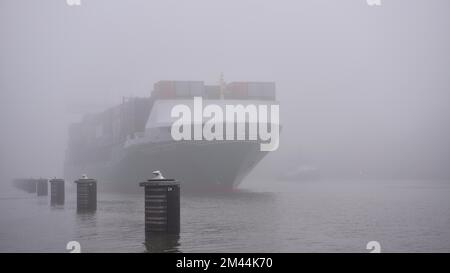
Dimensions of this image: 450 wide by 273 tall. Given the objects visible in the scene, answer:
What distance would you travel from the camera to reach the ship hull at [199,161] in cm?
5978

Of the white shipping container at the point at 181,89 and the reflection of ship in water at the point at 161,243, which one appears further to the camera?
the white shipping container at the point at 181,89

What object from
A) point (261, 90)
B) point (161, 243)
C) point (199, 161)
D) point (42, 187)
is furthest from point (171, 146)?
point (161, 243)

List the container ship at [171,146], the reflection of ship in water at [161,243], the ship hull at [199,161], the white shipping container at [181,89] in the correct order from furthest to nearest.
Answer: the white shipping container at [181,89]
the container ship at [171,146]
the ship hull at [199,161]
the reflection of ship in water at [161,243]

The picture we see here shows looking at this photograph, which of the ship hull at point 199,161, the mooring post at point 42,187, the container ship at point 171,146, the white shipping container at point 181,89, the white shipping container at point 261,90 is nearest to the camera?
the mooring post at point 42,187

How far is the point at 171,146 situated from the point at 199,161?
153 inches

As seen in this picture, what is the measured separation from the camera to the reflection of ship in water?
16.2 meters

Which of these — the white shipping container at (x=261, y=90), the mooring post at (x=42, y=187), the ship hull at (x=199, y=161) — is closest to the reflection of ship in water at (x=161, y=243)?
the ship hull at (x=199, y=161)

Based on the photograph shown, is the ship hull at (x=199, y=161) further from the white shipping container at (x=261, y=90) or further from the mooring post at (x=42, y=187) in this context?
the mooring post at (x=42, y=187)

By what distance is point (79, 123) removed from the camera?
11519 centimetres

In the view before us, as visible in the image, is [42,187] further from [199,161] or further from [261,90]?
[261,90]

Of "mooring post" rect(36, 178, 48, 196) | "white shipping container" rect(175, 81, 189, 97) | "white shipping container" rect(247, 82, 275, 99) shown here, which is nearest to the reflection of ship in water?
"mooring post" rect(36, 178, 48, 196)

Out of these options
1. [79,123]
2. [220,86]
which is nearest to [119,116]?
A: [220,86]

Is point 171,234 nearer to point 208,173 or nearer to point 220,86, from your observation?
point 208,173
